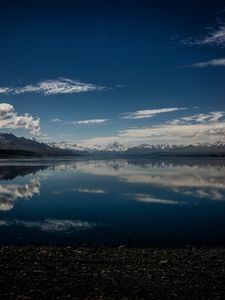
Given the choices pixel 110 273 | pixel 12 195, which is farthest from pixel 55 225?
pixel 12 195

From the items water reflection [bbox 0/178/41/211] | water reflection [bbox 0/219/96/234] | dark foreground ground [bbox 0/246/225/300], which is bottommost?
water reflection [bbox 0/219/96/234]

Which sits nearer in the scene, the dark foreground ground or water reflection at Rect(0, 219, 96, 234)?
the dark foreground ground

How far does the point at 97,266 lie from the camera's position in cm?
1884

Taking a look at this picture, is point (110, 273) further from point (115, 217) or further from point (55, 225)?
point (115, 217)

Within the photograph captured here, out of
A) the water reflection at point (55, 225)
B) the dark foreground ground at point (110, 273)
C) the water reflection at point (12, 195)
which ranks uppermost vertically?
the water reflection at point (12, 195)

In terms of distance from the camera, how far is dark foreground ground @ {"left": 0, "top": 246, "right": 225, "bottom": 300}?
1514 centimetres

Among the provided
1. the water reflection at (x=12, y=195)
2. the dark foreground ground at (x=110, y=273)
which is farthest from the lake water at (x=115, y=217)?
the dark foreground ground at (x=110, y=273)

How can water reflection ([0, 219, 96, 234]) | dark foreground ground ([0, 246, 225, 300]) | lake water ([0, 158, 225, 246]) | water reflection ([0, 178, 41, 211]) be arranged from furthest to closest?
water reflection ([0, 178, 41, 211])
water reflection ([0, 219, 96, 234])
lake water ([0, 158, 225, 246])
dark foreground ground ([0, 246, 225, 300])

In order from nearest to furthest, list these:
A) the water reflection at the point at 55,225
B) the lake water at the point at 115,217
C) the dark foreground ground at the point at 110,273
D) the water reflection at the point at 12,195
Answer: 1. the dark foreground ground at the point at 110,273
2. the lake water at the point at 115,217
3. the water reflection at the point at 55,225
4. the water reflection at the point at 12,195

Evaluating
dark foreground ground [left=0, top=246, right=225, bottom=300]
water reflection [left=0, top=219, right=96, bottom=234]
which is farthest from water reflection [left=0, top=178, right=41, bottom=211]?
dark foreground ground [left=0, top=246, right=225, bottom=300]

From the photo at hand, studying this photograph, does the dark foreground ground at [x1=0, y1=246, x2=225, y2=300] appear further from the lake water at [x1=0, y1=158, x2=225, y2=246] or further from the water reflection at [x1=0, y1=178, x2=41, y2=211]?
the water reflection at [x1=0, y1=178, x2=41, y2=211]

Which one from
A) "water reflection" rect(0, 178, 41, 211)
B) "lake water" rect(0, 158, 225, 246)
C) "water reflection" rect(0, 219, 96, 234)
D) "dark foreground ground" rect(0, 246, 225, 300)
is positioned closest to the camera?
"dark foreground ground" rect(0, 246, 225, 300)

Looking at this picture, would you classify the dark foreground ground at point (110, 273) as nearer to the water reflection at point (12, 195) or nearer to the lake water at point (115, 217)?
the lake water at point (115, 217)

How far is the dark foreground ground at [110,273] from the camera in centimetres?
1514
